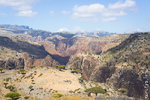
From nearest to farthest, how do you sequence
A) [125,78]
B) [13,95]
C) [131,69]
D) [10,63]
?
[13,95]
[125,78]
[131,69]
[10,63]

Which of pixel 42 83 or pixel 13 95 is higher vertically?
pixel 13 95

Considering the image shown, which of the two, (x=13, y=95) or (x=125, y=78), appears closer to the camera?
(x=13, y=95)

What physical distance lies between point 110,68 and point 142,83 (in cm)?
3382

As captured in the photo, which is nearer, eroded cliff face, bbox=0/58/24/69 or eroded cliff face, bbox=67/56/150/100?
eroded cliff face, bbox=67/56/150/100

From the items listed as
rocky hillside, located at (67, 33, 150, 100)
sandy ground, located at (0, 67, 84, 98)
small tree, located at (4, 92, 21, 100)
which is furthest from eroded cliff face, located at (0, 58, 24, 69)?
small tree, located at (4, 92, 21, 100)

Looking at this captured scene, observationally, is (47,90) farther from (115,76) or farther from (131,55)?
(131,55)

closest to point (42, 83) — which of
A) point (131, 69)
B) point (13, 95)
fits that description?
point (13, 95)

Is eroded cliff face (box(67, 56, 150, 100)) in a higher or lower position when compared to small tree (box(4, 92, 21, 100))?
lower

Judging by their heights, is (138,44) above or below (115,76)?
above

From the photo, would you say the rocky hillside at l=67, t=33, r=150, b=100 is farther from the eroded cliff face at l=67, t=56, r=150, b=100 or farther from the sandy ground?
the sandy ground

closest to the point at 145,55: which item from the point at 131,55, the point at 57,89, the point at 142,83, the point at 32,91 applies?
the point at 131,55

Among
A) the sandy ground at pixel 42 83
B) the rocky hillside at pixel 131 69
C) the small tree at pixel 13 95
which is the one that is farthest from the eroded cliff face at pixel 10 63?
the small tree at pixel 13 95

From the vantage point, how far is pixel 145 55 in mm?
118438

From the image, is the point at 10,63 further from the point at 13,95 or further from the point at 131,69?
the point at 131,69
